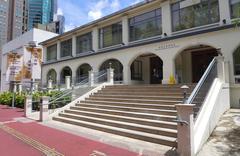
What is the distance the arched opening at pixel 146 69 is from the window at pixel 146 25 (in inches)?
91.4

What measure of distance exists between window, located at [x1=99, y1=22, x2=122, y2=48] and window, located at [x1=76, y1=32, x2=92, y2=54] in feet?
5.61

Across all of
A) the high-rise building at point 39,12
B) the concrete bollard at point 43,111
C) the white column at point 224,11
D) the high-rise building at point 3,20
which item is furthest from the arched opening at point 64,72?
the high-rise building at point 3,20

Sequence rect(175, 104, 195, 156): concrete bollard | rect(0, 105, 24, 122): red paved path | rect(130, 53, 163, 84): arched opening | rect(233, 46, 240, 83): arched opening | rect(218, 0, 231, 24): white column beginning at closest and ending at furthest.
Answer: rect(175, 104, 195, 156): concrete bollard < rect(233, 46, 240, 83): arched opening < rect(218, 0, 231, 24): white column < rect(0, 105, 24, 122): red paved path < rect(130, 53, 163, 84): arched opening

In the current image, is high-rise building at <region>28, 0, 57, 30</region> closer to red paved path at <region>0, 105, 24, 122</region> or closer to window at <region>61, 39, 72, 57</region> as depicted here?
window at <region>61, 39, 72, 57</region>

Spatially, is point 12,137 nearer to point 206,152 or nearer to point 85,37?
point 206,152

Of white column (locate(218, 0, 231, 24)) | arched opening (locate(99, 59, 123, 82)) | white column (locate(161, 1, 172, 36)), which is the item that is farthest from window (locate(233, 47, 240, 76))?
arched opening (locate(99, 59, 123, 82))

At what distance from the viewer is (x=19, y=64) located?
20234 mm

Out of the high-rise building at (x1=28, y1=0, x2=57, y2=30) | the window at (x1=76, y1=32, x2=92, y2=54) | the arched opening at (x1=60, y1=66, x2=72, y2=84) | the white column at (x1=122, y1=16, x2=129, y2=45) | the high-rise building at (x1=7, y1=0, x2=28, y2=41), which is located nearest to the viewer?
the white column at (x1=122, y1=16, x2=129, y2=45)

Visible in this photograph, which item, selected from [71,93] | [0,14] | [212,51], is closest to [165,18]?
[212,51]

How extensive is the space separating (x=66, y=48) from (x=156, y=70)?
11.9 m

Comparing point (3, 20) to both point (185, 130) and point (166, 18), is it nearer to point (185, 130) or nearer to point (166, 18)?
point (166, 18)

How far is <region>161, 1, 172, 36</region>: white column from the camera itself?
631 inches

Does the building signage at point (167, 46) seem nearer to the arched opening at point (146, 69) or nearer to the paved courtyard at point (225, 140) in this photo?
the arched opening at point (146, 69)

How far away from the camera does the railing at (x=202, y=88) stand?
273 inches
